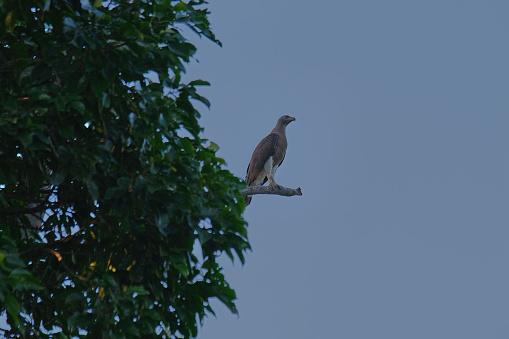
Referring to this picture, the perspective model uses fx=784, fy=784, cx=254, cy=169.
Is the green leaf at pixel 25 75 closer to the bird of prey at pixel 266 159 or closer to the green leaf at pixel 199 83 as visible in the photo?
the green leaf at pixel 199 83

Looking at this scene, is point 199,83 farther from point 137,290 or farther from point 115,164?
point 137,290

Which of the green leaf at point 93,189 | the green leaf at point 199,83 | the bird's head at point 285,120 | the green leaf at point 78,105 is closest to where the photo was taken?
the green leaf at point 78,105

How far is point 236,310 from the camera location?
5.00 meters

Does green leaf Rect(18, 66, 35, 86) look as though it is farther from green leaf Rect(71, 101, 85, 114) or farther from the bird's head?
the bird's head

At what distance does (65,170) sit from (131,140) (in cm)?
52

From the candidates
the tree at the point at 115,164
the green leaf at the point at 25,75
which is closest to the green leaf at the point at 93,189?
the tree at the point at 115,164

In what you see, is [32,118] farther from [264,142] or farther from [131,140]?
[264,142]

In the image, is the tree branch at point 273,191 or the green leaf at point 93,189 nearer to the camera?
the green leaf at point 93,189

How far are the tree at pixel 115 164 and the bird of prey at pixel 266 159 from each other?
935 cm

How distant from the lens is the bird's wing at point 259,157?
598 inches

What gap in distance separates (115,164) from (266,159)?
10565 mm

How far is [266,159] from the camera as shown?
15320mm

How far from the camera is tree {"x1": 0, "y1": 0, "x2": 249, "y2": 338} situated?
441 cm

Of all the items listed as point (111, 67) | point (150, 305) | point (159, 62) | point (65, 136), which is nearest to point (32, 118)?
point (65, 136)
